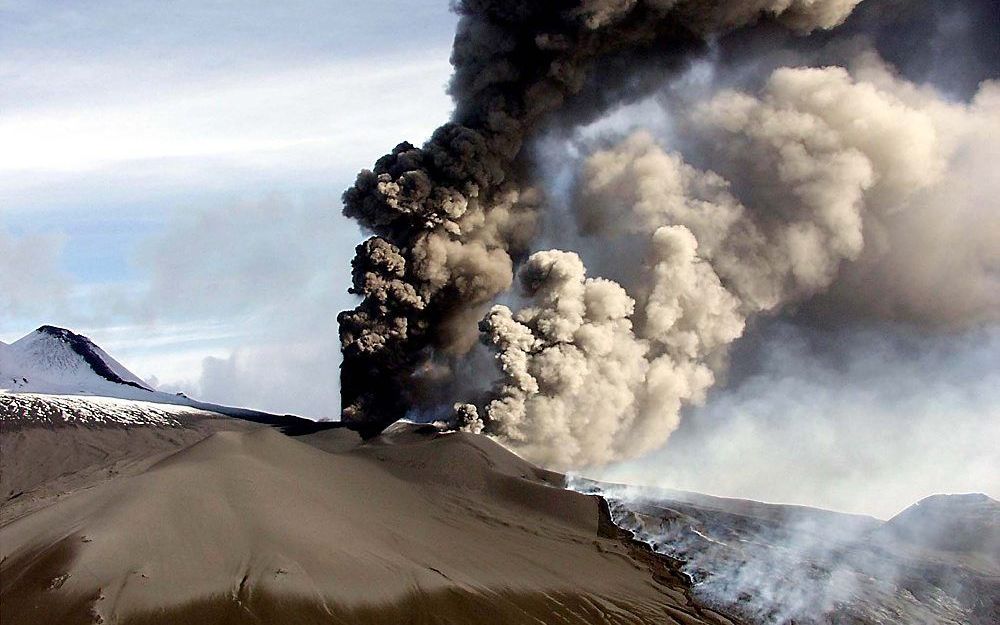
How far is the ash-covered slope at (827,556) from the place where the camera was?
26.0 metres

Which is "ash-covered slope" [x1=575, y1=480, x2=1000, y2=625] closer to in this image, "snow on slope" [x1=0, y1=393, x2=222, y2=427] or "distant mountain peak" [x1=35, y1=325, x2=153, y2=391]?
"snow on slope" [x1=0, y1=393, x2=222, y2=427]

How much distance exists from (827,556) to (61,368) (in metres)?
49.5

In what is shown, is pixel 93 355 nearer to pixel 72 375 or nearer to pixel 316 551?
pixel 72 375

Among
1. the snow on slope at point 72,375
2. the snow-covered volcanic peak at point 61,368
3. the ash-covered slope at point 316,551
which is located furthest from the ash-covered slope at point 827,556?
the snow-covered volcanic peak at point 61,368

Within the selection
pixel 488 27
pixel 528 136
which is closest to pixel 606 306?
pixel 528 136

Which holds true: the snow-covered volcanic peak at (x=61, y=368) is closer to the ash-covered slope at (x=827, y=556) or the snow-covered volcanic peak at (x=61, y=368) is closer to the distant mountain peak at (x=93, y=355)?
the distant mountain peak at (x=93, y=355)

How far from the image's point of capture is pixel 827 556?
29.7 meters

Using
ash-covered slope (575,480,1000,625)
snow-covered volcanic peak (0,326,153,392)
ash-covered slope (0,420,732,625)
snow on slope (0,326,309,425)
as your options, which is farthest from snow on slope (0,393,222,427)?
ash-covered slope (575,480,1000,625)

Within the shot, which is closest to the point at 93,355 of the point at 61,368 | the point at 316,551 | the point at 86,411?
the point at 61,368

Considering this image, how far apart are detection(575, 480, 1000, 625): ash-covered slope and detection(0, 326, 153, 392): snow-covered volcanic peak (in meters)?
31.5

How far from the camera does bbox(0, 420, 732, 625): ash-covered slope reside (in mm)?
24016

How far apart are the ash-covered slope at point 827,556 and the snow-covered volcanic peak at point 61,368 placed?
31457mm

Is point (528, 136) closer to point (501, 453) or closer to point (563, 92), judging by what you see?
point (563, 92)

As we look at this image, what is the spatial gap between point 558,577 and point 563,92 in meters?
25.7
